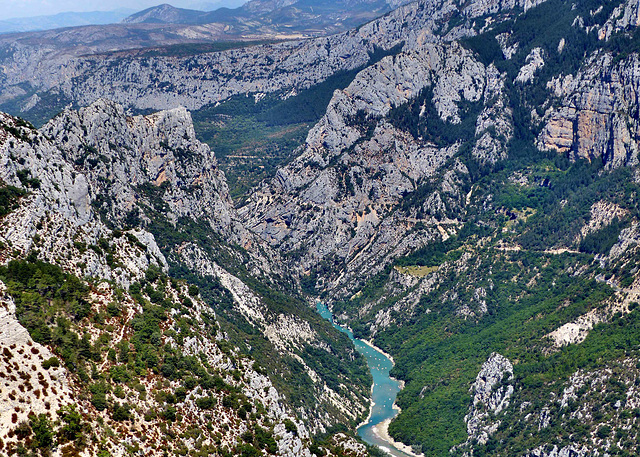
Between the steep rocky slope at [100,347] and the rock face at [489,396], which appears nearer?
the steep rocky slope at [100,347]

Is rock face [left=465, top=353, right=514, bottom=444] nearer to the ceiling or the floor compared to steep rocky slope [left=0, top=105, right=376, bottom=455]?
nearer to the floor

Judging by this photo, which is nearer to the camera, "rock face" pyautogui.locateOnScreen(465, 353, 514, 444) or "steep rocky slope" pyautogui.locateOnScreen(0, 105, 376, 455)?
"steep rocky slope" pyautogui.locateOnScreen(0, 105, 376, 455)

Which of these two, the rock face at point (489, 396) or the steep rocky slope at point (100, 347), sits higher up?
the steep rocky slope at point (100, 347)

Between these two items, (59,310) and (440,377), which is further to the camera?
(440,377)

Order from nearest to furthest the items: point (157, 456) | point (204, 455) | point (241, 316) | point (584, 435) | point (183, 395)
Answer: point (157, 456)
point (204, 455)
point (183, 395)
point (584, 435)
point (241, 316)

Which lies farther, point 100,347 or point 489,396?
point 489,396

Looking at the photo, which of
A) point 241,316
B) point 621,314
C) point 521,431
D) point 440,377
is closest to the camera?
point 521,431

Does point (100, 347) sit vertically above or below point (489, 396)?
above

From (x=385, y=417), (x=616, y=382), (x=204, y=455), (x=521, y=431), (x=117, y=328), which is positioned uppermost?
(x=117, y=328)

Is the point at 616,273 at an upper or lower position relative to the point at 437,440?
upper

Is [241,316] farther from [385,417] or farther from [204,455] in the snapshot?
[204,455]

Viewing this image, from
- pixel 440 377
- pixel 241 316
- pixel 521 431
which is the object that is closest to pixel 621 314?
pixel 521 431
